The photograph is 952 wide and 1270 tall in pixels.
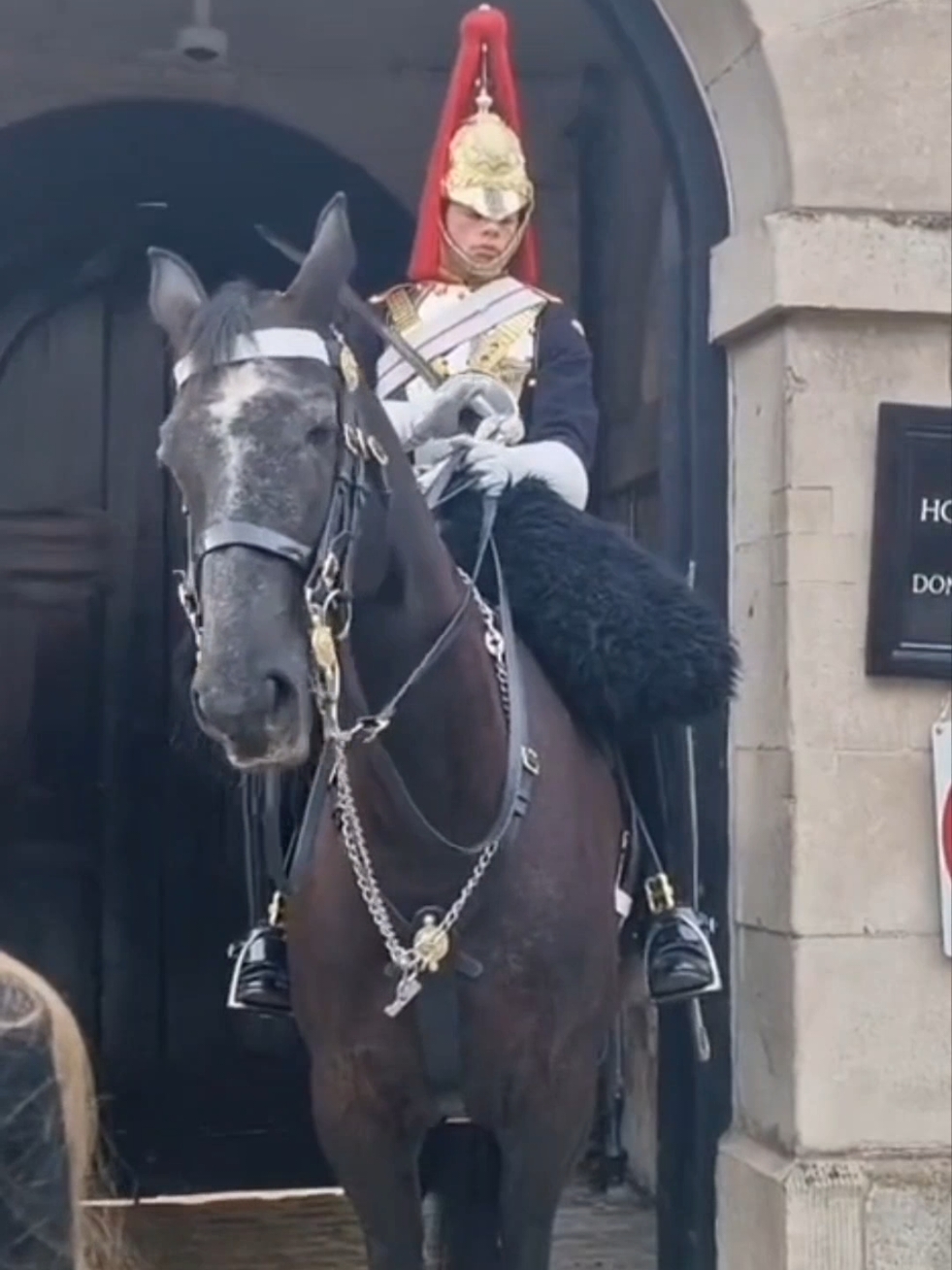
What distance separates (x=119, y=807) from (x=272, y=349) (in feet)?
11.9

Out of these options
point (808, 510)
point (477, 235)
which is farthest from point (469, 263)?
point (808, 510)

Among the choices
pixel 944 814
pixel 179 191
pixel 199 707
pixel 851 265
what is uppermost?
pixel 179 191

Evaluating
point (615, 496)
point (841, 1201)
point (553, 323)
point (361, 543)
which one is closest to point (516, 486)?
point (553, 323)

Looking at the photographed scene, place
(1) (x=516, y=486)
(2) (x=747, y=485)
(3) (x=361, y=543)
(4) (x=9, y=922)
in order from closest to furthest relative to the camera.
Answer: (3) (x=361, y=543), (1) (x=516, y=486), (2) (x=747, y=485), (4) (x=9, y=922)

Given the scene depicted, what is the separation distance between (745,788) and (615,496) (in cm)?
231

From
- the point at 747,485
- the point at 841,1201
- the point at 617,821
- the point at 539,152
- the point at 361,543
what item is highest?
the point at 539,152

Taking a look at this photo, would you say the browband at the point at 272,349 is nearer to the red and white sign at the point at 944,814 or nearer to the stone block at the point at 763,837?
the stone block at the point at 763,837

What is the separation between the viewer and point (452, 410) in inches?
154

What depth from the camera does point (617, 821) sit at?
3.97 metres

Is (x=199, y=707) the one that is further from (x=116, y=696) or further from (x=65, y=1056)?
(x=116, y=696)

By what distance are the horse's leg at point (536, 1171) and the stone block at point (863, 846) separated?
0.80 metres

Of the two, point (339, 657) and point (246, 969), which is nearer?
point (339, 657)

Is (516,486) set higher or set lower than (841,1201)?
higher

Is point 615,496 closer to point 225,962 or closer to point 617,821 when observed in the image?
point 225,962
